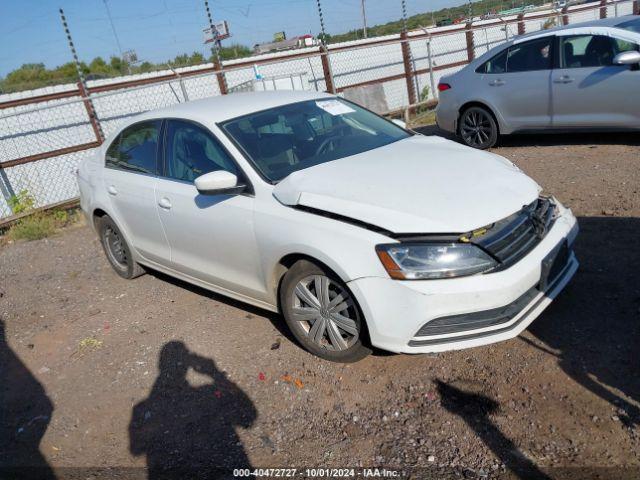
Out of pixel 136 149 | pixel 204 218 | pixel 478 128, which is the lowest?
pixel 478 128

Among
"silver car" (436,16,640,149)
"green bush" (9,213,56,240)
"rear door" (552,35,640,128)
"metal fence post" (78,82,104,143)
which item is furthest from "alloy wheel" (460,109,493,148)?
"green bush" (9,213,56,240)

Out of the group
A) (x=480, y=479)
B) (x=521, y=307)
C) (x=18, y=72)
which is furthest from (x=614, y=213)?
(x=18, y=72)

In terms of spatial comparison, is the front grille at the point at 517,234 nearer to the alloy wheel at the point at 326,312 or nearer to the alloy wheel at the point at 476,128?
the alloy wheel at the point at 326,312

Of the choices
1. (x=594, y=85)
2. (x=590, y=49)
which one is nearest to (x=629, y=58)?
(x=594, y=85)

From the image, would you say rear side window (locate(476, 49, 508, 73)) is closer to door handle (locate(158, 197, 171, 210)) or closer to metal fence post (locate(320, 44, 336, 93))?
metal fence post (locate(320, 44, 336, 93))

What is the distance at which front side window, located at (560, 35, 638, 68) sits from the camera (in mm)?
6782

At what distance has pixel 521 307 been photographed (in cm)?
317

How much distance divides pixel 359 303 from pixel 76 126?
995 cm

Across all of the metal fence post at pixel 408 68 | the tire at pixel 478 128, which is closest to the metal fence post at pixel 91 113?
the tire at pixel 478 128

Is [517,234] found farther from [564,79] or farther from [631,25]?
[631,25]

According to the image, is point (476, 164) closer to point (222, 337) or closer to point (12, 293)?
point (222, 337)

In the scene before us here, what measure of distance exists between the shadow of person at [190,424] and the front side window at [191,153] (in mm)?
1386

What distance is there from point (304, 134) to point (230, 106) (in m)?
0.66

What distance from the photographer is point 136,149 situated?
491cm
